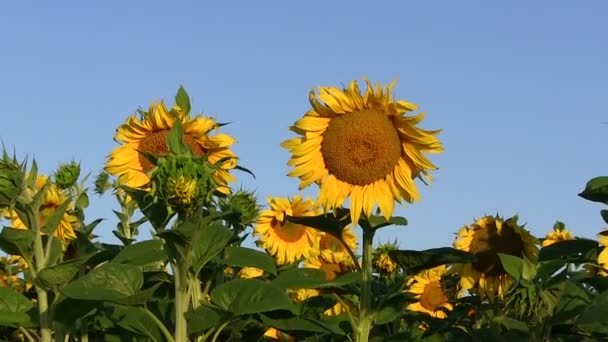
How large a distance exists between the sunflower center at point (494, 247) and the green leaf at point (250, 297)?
177 centimetres

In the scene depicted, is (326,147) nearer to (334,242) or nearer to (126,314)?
(126,314)

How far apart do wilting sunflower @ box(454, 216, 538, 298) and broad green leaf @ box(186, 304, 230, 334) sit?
75.8 inches

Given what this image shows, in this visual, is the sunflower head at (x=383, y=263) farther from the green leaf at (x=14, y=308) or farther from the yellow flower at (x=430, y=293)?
the green leaf at (x=14, y=308)

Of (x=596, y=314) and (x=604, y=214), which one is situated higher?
(x=604, y=214)

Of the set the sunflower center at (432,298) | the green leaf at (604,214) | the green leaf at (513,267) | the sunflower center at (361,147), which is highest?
the sunflower center at (361,147)

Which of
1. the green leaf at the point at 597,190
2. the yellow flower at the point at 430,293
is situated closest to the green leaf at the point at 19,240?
the green leaf at the point at 597,190

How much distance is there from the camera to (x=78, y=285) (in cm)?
410

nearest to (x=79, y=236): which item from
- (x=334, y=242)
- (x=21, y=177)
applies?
(x=21, y=177)

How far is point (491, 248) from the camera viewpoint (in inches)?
227

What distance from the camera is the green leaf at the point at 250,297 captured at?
4078 millimetres

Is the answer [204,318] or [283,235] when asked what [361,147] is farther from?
[283,235]

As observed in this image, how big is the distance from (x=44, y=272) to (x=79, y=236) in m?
1.12

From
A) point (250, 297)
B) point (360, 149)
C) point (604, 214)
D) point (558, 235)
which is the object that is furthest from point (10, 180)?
point (558, 235)

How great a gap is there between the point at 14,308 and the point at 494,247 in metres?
2.55
